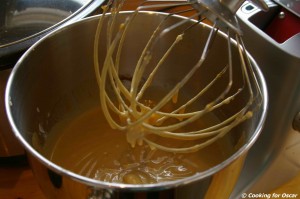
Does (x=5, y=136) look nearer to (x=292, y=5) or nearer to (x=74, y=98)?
(x=74, y=98)

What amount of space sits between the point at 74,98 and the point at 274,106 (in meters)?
0.29

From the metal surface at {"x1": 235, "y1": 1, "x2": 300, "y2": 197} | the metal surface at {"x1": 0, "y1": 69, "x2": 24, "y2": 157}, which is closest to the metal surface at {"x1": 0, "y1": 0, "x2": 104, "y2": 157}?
the metal surface at {"x1": 0, "y1": 69, "x2": 24, "y2": 157}

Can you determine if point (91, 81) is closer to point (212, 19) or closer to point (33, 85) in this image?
point (33, 85)

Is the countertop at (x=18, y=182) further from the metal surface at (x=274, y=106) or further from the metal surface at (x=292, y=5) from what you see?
the metal surface at (x=292, y=5)

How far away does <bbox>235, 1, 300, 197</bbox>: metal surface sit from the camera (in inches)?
19.5

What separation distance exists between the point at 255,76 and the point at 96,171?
24 centimetres

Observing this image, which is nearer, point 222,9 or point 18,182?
point 222,9

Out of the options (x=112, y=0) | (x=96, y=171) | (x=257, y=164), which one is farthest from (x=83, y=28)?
(x=257, y=164)

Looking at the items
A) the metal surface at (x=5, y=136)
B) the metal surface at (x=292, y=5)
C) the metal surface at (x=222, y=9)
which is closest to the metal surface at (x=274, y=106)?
the metal surface at (x=292, y=5)

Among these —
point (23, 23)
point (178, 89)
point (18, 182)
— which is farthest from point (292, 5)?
point (18, 182)

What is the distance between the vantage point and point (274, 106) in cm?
54

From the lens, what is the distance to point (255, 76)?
413mm

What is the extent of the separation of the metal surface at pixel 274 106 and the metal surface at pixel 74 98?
0.06 metres

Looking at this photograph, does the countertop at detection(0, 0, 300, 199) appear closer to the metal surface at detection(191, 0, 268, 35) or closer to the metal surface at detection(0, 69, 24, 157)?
the metal surface at detection(0, 69, 24, 157)
